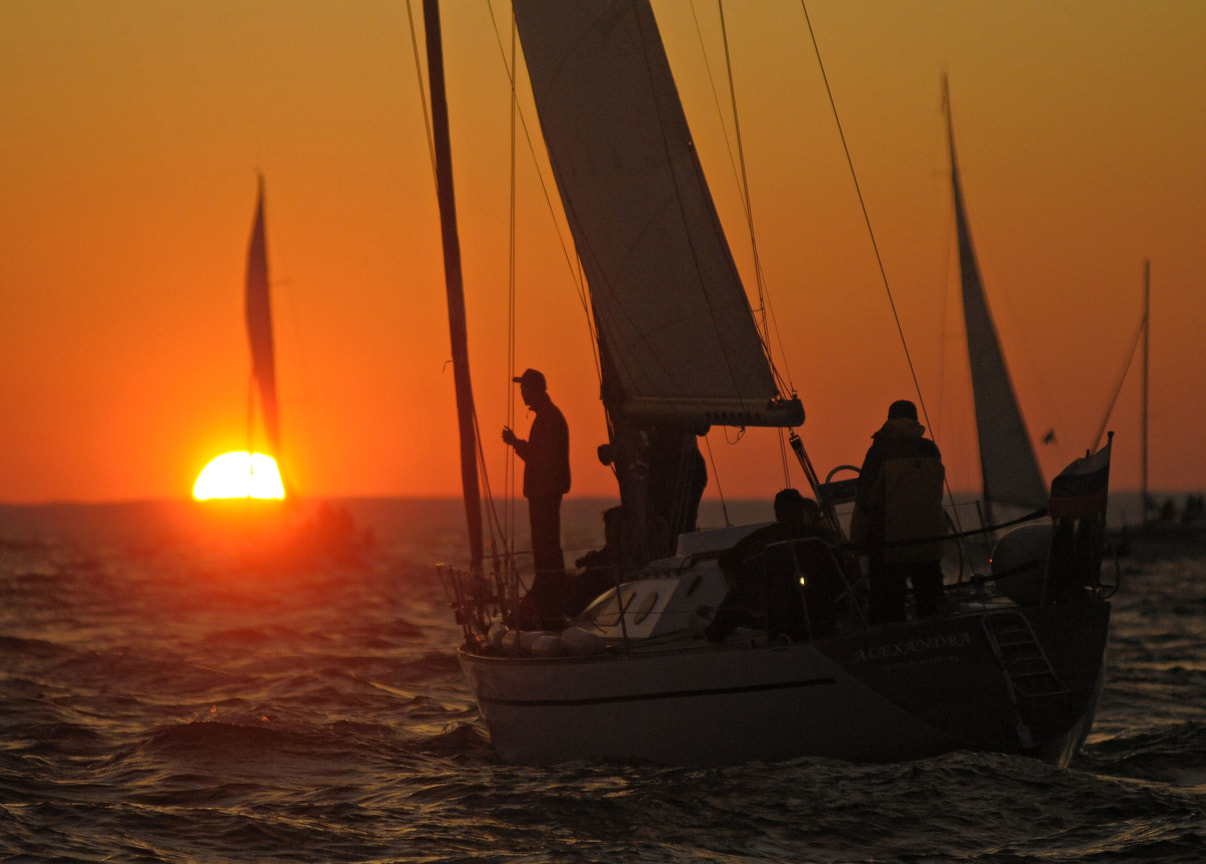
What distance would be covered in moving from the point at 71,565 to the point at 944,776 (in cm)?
5420

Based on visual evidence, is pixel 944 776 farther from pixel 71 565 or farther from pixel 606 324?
pixel 71 565

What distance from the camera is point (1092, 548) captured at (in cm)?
1027

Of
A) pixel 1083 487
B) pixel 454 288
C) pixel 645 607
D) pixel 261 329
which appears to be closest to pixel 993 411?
pixel 454 288

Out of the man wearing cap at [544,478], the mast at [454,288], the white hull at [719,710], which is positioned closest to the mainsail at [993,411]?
the mast at [454,288]

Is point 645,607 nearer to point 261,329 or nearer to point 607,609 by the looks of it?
point 607,609

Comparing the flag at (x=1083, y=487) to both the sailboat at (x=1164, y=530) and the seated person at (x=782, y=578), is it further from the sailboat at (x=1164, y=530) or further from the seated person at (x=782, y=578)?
the sailboat at (x=1164, y=530)

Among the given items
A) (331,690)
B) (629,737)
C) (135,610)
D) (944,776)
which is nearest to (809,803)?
(944,776)

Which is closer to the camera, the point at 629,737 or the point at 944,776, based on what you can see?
the point at 944,776

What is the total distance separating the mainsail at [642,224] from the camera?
1223cm

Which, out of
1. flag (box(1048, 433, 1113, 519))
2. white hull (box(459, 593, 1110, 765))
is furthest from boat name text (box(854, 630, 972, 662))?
flag (box(1048, 433, 1113, 519))

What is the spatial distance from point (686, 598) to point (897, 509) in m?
1.70

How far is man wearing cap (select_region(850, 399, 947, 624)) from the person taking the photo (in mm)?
9836

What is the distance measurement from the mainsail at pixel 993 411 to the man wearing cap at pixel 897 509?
1983cm

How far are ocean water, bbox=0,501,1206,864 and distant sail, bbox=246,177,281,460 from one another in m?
29.5
